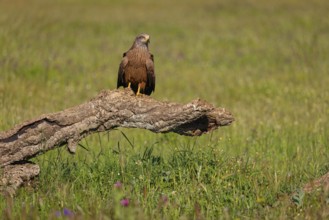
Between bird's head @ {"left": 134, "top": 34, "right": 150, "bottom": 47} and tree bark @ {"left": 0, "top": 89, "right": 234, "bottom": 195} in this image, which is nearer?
tree bark @ {"left": 0, "top": 89, "right": 234, "bottom": 195}

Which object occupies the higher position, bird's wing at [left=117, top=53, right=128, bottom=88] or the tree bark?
bird's wing at [left=117, top=53, right=128, bottom=88]

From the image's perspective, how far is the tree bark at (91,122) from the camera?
5.73m

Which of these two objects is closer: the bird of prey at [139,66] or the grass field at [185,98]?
the grass field at [185,98]

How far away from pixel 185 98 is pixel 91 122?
636 centimetres

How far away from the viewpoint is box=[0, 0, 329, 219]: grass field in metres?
5.33

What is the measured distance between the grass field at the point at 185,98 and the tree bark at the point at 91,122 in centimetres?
26

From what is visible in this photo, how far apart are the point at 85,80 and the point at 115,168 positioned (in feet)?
23.3

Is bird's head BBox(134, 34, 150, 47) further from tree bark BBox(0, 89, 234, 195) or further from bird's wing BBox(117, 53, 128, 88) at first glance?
tree bark BBox(0, 89, 234, 195)

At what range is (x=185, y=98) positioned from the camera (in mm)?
12117

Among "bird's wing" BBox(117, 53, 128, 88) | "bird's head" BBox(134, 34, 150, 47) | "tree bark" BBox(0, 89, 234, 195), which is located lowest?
"tree bark" BBox(0, 89, 234, 195)

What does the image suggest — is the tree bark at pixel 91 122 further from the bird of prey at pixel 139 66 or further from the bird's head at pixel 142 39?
the bird's head at pixel 142 39

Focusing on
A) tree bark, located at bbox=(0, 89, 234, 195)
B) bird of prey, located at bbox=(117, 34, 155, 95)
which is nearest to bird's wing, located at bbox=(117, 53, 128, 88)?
bird of prey, located at bbox=(117, 34, 155, 95)

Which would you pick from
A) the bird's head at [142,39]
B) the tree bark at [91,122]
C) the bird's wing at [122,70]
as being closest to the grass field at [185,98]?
the tree bark at [91,122]

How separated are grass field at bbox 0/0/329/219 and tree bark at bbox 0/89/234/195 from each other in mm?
255
